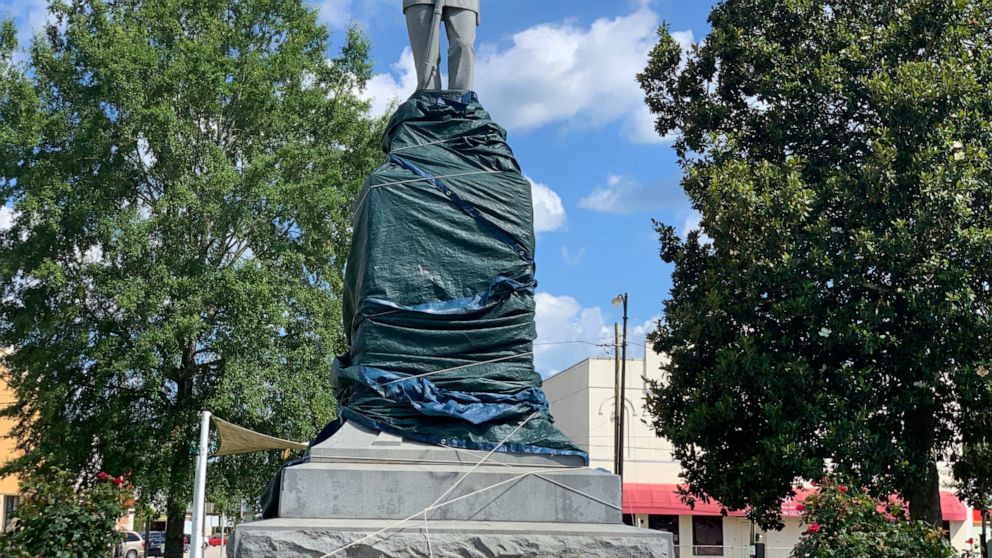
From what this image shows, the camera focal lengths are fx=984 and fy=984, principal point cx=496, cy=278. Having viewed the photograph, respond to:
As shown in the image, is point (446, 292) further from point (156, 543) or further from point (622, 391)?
point (156, 543)

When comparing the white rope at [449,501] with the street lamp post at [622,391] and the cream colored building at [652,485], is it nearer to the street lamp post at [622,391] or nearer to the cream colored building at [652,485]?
the street lamp post at [622,391]

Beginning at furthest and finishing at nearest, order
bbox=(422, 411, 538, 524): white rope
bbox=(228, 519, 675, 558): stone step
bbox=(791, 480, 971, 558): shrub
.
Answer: bbox=(791, 480, 971, 558): shrub, bbox=(422, 411, 538, 524): white rope, bbox=(228, 519, 675, 558): stone step

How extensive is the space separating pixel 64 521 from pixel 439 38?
533cm

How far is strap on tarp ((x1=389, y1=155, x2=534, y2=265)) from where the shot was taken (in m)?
6.93

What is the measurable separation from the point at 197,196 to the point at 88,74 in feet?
13.0

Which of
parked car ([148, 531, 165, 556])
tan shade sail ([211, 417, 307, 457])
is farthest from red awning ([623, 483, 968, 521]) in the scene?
parked car ([148, 531, 165, 556])

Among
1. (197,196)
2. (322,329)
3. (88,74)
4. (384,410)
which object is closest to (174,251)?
(197,196)

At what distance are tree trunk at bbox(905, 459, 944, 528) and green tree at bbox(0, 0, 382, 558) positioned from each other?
10.4 m

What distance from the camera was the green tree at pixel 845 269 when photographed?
1223 cm

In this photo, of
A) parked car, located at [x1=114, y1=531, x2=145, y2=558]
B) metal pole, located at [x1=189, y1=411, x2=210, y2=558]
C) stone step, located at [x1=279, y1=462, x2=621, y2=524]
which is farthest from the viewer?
parked car, located at [x1=114, y1=531, x2=145, y2=558]

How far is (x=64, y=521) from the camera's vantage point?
8680 mm

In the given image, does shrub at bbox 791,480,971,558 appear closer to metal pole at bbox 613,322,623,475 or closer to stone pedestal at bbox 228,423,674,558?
stone pedestal at bbox 228,423,674,558

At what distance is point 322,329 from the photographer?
18781mm

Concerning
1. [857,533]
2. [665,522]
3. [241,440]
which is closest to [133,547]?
[665,522]
